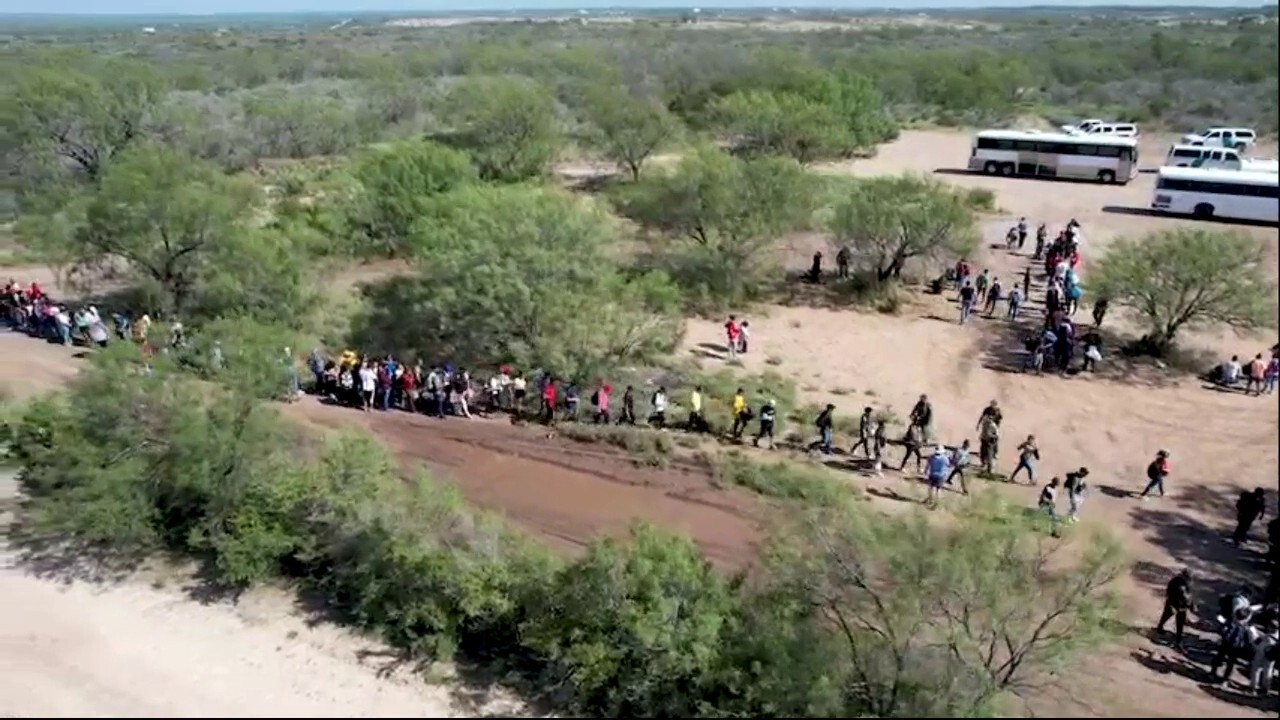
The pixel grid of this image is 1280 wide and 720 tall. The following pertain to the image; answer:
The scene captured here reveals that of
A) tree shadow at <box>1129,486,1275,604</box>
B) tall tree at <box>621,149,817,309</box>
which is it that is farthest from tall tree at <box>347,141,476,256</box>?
tree shadow at <box>1129,486,1275,604</box>

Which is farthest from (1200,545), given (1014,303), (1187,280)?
(1014,303)

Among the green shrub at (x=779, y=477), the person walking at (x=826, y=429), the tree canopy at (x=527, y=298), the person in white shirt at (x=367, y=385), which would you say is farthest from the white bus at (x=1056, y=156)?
A: the person in white shirt at (x=367, y=385)

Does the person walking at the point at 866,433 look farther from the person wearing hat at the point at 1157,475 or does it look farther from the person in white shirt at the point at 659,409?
the person wearing hat at the point at 1157,475

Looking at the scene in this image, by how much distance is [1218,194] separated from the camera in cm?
3156

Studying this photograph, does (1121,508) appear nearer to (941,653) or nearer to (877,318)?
(941,653)

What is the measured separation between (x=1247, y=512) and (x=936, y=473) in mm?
4788

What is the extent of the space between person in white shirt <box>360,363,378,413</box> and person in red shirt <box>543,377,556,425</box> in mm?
3547

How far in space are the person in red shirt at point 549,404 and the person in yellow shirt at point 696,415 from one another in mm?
2796

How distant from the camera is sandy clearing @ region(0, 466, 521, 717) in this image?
12625 mm

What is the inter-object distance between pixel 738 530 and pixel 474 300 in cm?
842

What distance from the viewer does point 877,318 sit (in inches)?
1071

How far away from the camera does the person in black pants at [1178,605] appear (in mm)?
13867

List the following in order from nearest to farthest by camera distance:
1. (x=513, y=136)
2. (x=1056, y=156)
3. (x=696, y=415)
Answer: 1. (x=696, y=415)
2. (x=1056, y=156)
3. (x=513, y=136)

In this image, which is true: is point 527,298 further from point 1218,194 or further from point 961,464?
point 1218,194
